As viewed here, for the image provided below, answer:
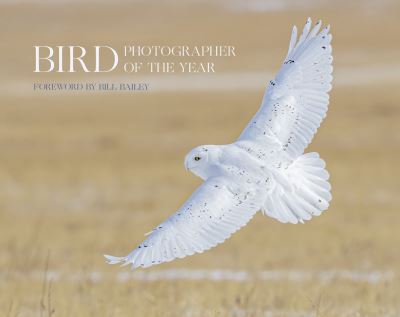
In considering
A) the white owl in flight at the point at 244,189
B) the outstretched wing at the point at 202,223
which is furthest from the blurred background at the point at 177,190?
the outstretched wing at the point at 202,223

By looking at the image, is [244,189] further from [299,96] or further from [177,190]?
[177,190]

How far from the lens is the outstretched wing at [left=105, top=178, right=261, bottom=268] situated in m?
5.26

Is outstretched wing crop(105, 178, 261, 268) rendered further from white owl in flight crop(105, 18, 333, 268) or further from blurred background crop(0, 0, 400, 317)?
blurred background crop(0, 0, 400, 317)

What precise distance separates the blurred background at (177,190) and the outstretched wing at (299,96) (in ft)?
3.12

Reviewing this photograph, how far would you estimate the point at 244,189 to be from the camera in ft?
17.7

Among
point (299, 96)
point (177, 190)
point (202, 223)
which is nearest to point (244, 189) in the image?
point (202, 223)

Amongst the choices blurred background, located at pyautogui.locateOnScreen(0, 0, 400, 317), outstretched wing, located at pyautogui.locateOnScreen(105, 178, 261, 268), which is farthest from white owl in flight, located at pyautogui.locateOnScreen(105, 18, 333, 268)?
blurred background, located at pyautogui.locateOnScreen(0, 0, 400, 317)

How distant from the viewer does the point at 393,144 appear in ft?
78.3

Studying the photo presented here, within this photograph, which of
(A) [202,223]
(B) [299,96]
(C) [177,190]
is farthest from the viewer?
(C) [177,190]

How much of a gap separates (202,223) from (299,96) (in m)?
1.37

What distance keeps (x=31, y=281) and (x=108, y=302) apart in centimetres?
202

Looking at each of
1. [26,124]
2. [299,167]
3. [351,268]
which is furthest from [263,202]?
[26,124]

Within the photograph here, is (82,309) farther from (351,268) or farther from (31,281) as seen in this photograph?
(351,268)

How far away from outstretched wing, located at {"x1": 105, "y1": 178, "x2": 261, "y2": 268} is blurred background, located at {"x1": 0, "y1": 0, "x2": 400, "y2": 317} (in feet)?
3.75
